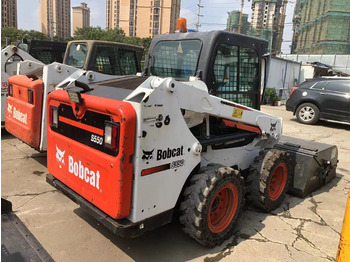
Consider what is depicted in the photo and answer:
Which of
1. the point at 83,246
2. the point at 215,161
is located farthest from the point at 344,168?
the point at 83,246

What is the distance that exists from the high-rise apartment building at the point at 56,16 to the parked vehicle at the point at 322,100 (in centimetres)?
6658

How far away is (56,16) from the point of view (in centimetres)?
7169

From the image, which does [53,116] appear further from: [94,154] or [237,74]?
[237,74]

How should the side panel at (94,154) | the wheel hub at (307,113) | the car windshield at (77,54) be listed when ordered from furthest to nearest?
the wheel hub at (307,113) → the car windshield at (77,54) → the side panel at (94,154)

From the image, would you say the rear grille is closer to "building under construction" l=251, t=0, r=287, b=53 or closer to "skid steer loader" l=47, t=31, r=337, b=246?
"skid steer loader" l=47, t=31, r=337, b=246

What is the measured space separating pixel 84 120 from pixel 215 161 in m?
1.49

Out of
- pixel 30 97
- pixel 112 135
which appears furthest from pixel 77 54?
pixel 112 135

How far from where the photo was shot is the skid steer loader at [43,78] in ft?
14.5

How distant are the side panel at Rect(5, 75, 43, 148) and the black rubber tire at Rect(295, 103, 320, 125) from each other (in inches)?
363

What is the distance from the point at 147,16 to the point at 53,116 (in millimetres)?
88984

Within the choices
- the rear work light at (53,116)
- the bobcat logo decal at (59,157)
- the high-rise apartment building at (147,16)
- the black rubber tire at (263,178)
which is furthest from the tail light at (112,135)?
the high-rise apartment building at (147,16)

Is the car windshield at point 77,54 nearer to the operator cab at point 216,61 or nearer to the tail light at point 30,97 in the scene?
the tail light at point 30,97

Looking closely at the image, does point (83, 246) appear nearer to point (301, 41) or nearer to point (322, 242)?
point (322, 242)

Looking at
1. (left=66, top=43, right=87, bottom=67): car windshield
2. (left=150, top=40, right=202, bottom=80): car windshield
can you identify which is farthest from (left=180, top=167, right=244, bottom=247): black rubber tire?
(left=66, top=43, right=87, bottom=67): car windshield
